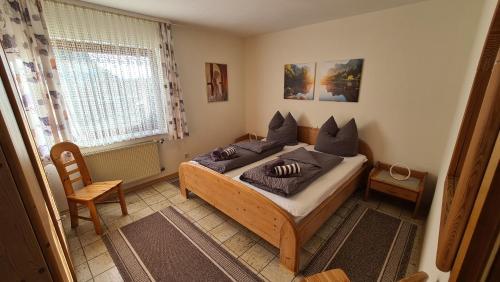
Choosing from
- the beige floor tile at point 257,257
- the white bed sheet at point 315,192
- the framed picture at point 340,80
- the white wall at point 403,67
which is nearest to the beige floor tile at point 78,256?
the beige floor tile at point 257,257

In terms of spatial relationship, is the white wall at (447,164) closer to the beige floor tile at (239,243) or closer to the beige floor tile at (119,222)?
the beige floor tile at (239,243)

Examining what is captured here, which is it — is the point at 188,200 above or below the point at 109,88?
below

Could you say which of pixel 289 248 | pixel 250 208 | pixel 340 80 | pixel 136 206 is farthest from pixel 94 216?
pixel 340 80

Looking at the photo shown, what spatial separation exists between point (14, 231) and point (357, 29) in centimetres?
369

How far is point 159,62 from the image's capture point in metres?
3.14

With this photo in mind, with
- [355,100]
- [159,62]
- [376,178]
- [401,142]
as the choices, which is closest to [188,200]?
[159,62]

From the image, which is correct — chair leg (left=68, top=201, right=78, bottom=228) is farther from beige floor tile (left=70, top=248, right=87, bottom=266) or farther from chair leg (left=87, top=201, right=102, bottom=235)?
beige floor tile (left=70, top=248, right=87, bottom=266)

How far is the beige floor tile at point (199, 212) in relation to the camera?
2.60 metres

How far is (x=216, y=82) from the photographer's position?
3.98 meters

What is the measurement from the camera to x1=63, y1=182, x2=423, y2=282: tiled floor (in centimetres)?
187

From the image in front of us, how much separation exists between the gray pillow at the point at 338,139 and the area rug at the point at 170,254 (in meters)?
2.06

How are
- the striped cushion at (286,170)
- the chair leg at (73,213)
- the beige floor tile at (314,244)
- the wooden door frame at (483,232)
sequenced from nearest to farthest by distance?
the wooden door frame at (483,232), the beige floor tile at (314,244), the striped cushion at (286,170), the chair leg at (73,213)

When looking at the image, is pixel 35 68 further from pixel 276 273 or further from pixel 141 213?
pixel 276 273

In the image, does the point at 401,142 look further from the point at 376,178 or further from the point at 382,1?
the point at 382,1
